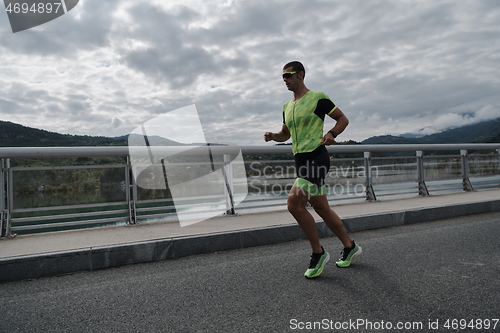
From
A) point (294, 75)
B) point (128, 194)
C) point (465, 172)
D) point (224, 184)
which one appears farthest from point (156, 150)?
point (465, 172)

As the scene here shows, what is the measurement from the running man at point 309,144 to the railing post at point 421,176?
23.2 ft

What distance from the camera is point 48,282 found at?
3.61 m

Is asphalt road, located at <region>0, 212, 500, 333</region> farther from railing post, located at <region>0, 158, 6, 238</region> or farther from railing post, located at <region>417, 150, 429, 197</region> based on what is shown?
railing post, located at <region>417, 150, 429, 197</region>

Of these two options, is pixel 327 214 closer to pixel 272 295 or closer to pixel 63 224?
pixel 272 295

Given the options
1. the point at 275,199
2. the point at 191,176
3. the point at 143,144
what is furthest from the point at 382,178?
the point at 143,144

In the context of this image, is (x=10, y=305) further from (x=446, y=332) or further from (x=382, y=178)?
(x=382, y=178)

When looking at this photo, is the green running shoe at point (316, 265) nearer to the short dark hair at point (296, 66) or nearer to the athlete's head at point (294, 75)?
the athlete's head at point (294, 75)

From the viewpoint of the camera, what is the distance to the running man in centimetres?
345

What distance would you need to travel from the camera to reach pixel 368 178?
8766 mm

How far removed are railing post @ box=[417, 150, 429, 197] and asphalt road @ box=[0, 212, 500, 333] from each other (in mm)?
5369

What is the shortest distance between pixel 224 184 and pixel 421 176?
18.6ft

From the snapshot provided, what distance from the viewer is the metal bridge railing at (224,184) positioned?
5.38 m

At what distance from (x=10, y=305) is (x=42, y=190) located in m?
2.88

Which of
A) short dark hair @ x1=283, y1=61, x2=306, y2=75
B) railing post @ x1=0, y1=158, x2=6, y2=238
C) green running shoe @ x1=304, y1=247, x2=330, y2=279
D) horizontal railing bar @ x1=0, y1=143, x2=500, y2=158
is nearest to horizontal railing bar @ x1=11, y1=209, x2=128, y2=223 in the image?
railing post @ x1=0, y1=158, x2=6, y2=238
